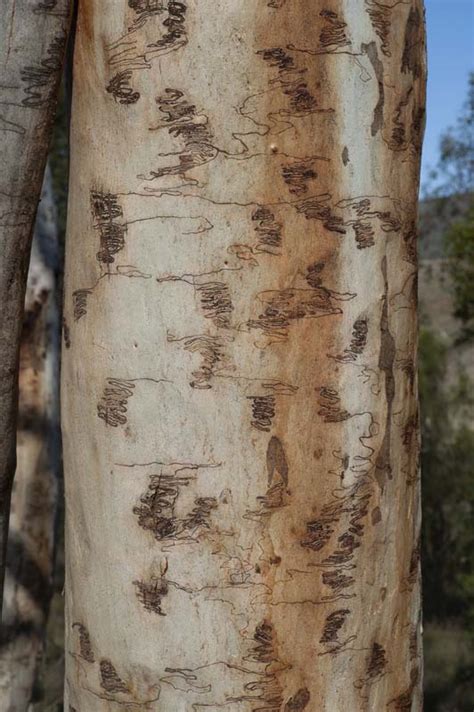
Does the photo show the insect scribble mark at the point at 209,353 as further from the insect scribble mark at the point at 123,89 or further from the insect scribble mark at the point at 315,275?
the insect scribble mark at the point at 123,89

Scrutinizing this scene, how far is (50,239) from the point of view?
477 centimetres

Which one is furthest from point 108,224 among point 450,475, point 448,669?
point 450,475

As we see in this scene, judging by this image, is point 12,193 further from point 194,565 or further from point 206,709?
point 206,709

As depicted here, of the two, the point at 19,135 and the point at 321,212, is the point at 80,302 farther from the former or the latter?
the point at 321,212

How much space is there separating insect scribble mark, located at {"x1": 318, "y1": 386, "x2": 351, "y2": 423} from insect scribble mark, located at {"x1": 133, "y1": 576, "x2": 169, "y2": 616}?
10.9 inches

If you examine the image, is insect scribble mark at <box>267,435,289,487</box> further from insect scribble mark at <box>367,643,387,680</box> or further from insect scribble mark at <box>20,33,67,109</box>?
insect scribble mark at <box>20,33,67,109</box>

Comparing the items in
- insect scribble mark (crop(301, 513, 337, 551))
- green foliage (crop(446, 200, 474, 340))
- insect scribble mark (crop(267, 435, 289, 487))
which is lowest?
insect scribble mark (crop(301, 513, 337, 551))

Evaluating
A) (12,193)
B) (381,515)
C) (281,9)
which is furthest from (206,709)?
(281,9)

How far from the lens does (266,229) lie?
47.2 inches

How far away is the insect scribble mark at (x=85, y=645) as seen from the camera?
130 cm

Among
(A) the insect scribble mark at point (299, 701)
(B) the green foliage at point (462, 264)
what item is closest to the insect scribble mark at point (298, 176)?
(A) the insect scribble mark at point (299, 701)

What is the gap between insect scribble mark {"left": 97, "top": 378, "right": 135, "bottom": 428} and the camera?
1.24 meters

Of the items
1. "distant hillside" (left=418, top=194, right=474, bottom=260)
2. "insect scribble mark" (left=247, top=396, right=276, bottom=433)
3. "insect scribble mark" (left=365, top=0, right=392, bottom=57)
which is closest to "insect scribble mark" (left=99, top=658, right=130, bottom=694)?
"insect scribble mark" (left=247, top=396, right=276, bottom=433)

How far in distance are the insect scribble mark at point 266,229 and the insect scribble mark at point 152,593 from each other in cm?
41
